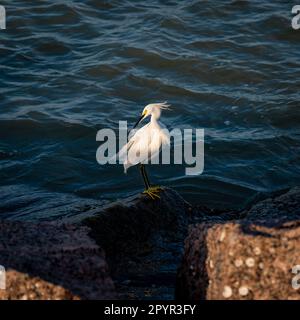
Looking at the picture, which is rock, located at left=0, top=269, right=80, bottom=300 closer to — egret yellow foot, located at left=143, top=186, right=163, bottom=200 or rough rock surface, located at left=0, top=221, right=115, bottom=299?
rough rock surface, located at left=0, top=221, right=115, bottom=299

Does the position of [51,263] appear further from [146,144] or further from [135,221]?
[146,144]

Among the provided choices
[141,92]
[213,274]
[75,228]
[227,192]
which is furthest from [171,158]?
[213,274]

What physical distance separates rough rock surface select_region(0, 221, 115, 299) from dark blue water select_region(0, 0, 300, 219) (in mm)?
2086

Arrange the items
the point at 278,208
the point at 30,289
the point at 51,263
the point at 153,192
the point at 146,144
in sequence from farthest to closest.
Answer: the point at 146,144
the point at 153,192
the point at 278,208
the point at 51,263
the point at 30,289

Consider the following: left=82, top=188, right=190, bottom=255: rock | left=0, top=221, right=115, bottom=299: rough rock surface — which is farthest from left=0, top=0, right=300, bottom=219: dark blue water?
left=0, top=221, right=115, bottom=299: rough rock surface

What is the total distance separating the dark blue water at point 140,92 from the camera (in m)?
8.28

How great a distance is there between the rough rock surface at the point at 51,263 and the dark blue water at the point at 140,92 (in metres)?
2.09

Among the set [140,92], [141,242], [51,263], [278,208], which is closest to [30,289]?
[51,263]

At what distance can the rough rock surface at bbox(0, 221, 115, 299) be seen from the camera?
404cm

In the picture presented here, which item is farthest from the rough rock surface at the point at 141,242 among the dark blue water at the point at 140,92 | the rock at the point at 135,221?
the dark blue water at the point at 140,92

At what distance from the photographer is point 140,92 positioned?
10547mm

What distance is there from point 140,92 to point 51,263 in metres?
6.50

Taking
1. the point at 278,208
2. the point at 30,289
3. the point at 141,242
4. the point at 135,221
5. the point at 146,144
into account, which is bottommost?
the point at 30,289

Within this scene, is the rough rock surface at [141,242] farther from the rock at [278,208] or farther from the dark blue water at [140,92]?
the dark blue water at [140,92]
